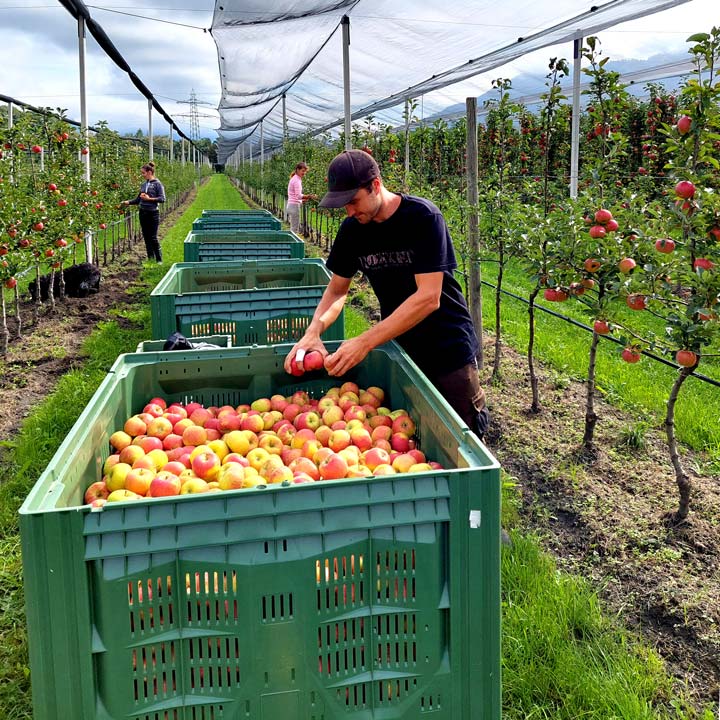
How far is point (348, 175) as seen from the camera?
2.77 meters

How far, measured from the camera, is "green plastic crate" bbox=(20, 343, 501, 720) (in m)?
1.58

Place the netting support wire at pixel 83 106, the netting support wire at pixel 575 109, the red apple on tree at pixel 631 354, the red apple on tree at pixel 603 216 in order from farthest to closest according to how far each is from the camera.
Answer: the netting support wire at pixel 83 106 < the netting support wire at pixel 575 109 < the red apple on tree at pixel 603 216 < the red apple on tree at pixel 631 354

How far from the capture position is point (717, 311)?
3.25m

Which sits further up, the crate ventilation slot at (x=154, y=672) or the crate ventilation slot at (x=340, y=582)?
the crate ventilation slot at (x=340, y=582)

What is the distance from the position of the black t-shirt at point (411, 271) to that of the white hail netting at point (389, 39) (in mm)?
4053

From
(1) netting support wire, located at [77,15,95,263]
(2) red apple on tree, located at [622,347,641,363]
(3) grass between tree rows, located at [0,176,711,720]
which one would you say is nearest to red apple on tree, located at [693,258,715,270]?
(2) red apple on tree, located at [622,347,641,363]

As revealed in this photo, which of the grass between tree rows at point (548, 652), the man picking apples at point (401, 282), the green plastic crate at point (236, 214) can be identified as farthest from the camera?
the green plastic crate at point (236, 214)

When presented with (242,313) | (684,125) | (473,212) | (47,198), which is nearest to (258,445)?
(242,313)

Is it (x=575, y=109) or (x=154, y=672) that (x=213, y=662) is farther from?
(x=575, y=109)

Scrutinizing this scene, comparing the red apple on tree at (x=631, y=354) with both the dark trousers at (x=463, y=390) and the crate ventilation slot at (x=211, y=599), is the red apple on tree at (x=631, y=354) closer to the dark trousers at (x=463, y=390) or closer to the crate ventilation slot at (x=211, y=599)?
the dark trousers at (x=463, y=390)

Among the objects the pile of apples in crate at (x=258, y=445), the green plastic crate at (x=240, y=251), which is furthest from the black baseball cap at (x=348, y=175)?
the green plastic crate at (x=240, y=251)

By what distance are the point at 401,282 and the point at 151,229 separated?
12.0m

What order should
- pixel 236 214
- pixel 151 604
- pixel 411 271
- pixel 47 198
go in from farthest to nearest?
pixel 236 214 < pixel 47 198 < pixel 411 271 < pixel 151 604

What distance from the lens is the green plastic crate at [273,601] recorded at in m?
1.58
